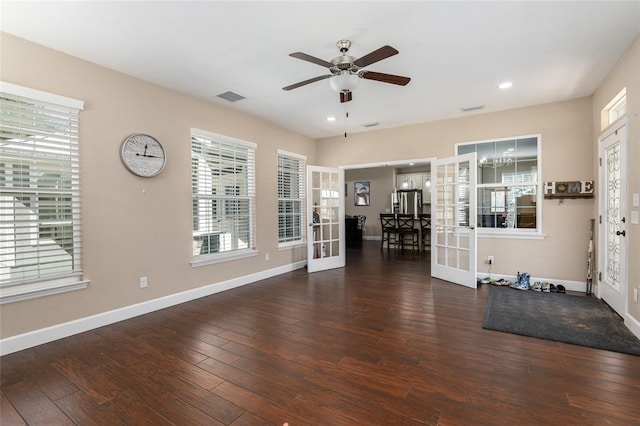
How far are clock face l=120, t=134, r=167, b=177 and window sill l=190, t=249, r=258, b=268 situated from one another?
4.15 ft

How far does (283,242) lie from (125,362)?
346cm

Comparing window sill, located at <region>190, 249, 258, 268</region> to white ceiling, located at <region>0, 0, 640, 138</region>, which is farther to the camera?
window sill, located at <region>190, 249, 258, 268</region>

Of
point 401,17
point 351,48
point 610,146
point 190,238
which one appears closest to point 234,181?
point 190,238

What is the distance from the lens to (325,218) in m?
5.93

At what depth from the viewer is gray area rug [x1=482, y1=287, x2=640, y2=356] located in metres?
2.66

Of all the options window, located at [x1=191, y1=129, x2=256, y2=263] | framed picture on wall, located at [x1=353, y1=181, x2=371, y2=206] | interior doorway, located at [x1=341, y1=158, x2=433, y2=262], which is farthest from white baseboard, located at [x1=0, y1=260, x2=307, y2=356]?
framed picture on wall, located at [x1=353, y1=181, x2=371, y2=206]

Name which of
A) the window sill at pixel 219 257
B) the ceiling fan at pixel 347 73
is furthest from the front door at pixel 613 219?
the window sill at pixel 219 257

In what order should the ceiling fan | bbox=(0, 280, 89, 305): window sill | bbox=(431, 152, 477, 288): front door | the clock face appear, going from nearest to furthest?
bbox=(0, 280, 89, 305): window sill → the ceiling fan → the clock face → bbox=(431, 152, 477, 288): front door

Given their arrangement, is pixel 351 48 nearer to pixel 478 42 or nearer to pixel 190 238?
pixel 478 42

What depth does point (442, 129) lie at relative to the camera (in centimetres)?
516

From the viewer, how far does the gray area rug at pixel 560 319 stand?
266 centimetres

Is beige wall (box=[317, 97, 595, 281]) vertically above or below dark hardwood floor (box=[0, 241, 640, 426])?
above

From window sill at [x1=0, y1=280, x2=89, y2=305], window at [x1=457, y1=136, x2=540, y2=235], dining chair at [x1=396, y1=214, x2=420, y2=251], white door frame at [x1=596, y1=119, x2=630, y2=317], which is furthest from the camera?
dining chair at [x1=396, y1=214, x2=420, y2=251]

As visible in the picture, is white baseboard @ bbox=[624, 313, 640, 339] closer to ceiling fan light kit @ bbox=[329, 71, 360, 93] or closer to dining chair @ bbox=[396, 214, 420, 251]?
ceiling fan light kit @ bbox=[329, 71, 360, 93]
